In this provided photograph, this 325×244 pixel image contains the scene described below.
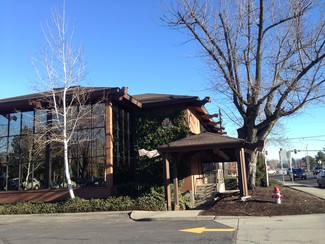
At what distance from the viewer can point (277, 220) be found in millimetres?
11305

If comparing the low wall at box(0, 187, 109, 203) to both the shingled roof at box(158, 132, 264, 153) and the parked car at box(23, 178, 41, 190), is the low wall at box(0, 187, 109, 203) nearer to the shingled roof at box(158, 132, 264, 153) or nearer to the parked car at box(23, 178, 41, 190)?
the parked car at box(23, 178, 41, 190)

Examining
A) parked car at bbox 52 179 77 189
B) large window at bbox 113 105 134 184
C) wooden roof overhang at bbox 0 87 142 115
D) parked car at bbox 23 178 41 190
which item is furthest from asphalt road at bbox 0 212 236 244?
wooden roof overhang at bbox 0 87 142 115

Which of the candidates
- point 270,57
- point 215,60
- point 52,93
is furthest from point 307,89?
point 52,93

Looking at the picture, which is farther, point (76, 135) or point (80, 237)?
point (76, 135)

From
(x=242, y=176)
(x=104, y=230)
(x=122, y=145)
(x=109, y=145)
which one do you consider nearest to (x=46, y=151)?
(x=109, y=145)

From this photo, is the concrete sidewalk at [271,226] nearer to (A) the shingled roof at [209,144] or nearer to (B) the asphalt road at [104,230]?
(B) the asphalt road at [104,230]

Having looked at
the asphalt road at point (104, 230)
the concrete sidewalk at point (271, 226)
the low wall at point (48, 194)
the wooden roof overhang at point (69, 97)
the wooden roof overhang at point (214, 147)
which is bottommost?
the asphalt road at point (104, 230)

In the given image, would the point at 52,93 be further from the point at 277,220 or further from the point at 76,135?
the point at 277,220

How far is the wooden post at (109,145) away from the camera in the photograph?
17.9 meters

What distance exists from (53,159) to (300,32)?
1446 cm

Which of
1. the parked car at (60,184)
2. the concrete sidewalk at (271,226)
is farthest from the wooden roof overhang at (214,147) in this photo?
the parked car at (60,184)

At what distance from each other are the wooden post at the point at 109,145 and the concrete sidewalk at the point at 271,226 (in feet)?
14.6

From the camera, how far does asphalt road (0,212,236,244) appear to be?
9289 mm

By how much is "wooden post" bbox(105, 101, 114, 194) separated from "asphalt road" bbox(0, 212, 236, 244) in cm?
325
